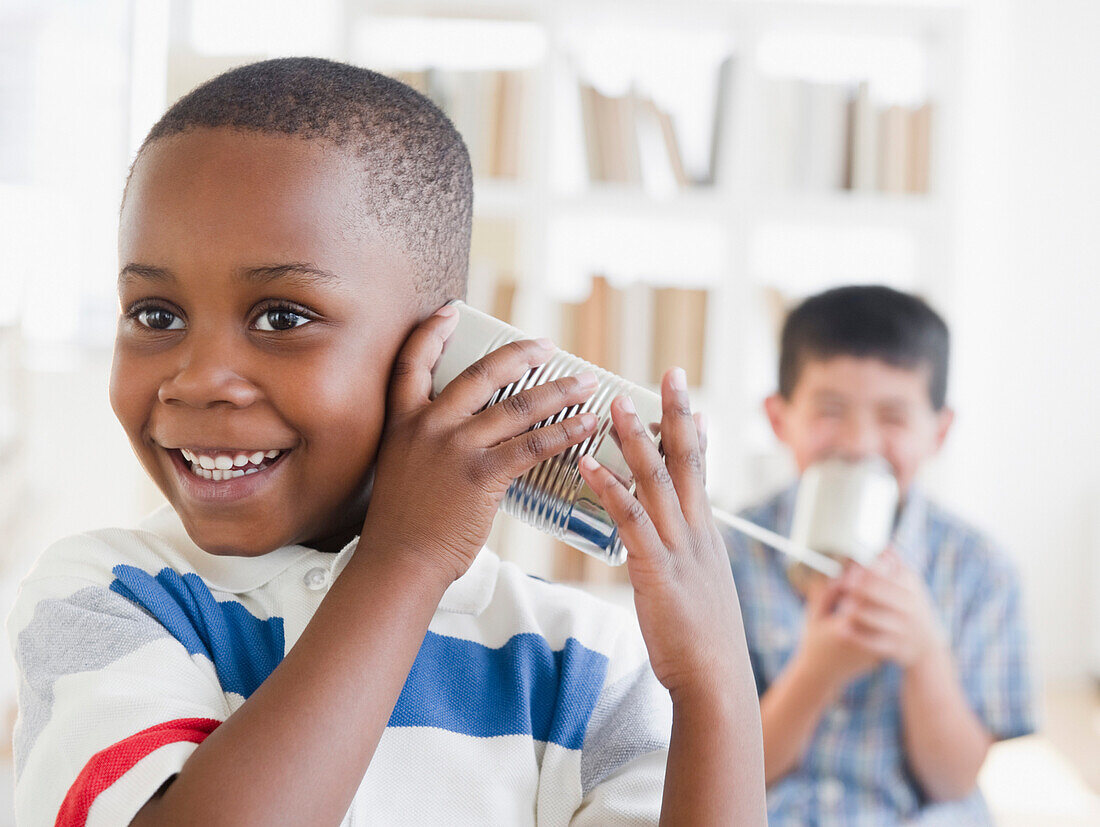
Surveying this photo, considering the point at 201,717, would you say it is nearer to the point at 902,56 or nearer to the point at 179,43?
the point at 179,43

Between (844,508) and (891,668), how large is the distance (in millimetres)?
250

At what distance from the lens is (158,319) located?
0.62 metres

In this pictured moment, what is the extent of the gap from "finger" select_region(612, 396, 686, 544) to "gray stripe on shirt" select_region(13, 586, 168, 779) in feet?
0.93

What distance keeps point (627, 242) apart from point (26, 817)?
2.45m

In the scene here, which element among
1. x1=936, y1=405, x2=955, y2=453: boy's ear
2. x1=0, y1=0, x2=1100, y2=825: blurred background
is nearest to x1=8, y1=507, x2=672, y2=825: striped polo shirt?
x1=936, y1=405, x2=955, y2=453: boy's ear

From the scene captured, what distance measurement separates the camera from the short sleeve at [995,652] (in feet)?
4.47

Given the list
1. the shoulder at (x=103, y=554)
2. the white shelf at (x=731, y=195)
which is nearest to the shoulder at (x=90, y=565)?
the shoulder at (x=103, y=554)

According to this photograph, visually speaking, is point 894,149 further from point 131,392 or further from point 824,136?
point 131,392

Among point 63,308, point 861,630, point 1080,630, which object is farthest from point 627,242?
point 1080,630

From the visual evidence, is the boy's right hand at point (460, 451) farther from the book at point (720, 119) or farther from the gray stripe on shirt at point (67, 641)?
the book at point (720, 119)

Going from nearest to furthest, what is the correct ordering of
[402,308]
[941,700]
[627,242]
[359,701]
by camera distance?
1. [359,701]
2. [402,308]
3. [941,700]
4. [627,242]

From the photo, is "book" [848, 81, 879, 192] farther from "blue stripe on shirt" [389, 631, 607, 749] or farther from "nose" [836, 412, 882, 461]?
"blue stripe on shirt" [389, 631, 607, 749]

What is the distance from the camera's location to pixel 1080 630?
11.1 ft

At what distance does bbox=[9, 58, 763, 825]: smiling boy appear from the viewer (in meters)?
0.55
